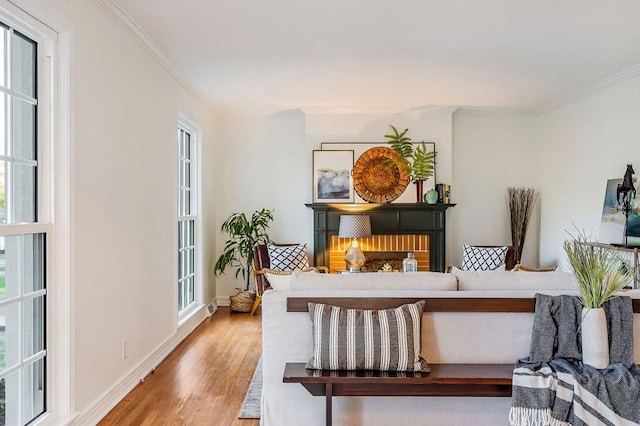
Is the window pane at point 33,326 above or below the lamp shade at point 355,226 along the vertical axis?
below

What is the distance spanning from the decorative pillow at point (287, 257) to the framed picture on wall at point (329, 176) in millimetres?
819

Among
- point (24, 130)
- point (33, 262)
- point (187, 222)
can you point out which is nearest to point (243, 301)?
point (187, 222)

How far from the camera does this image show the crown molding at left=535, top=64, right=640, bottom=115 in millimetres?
5008

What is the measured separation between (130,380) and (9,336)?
146 centimetres

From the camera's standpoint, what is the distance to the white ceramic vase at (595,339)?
2.52m

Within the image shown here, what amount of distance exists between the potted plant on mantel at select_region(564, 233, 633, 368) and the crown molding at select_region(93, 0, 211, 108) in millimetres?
3141

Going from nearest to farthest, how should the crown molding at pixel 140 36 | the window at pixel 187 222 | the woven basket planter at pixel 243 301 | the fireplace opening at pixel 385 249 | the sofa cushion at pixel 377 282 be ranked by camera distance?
1. the sofa cushion at pixel 377 282
2. the crown molding at pixel 140 36
3. the window at pixel 187 222
4. the woven basket planter at pixel 243 301
5. the fireplace opening at pixel 385 249

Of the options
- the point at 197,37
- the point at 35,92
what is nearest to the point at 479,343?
the point at 35,92

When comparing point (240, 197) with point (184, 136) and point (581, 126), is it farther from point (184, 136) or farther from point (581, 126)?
point (581, 126)

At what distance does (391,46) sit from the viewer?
4223mm

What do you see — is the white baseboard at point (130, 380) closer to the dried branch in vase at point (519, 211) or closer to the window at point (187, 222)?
the window at point (187, 222)

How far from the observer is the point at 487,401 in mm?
2781

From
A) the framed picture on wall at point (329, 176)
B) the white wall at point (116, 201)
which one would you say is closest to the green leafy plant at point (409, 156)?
the framed picture on wall at point (329, 176)

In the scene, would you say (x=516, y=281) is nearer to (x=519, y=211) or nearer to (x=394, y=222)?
(x=394, y=222)
